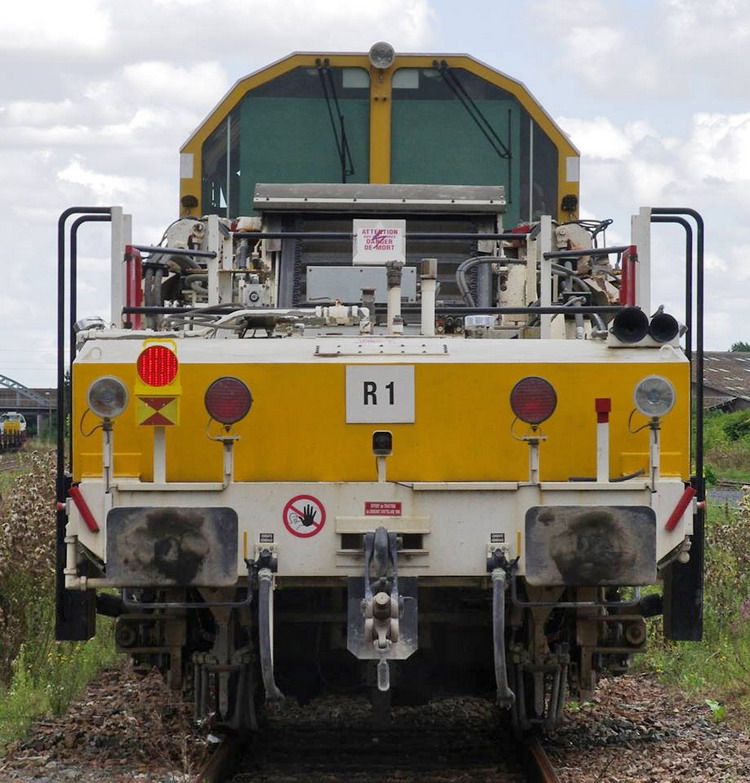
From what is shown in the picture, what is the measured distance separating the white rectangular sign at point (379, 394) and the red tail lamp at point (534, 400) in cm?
50

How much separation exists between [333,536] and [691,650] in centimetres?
470

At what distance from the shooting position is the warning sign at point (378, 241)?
7.47 m

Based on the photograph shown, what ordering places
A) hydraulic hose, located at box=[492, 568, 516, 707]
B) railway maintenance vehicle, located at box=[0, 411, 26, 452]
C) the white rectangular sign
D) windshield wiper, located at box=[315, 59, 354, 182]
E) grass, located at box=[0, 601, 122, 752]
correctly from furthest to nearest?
1. railway maintenance vehicle, located at box=[0, 411, 26, 452]
2. windshield wiper, located at box=[315, 59, 354, 182]
3. grass, located at box=[0, 601, 122, 752]
4. the white rectangular sign
5. hydraulic hose, located at box=[492, 568, 516, 707]

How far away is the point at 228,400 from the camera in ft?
20.0

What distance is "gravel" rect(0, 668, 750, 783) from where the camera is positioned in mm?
6871

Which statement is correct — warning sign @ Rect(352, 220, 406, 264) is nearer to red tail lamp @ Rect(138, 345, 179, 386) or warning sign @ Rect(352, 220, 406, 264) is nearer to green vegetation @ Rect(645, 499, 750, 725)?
red tail lamp @ Rect(138, 345, 179, 386)

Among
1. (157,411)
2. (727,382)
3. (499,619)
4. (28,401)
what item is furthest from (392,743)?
(28,401)

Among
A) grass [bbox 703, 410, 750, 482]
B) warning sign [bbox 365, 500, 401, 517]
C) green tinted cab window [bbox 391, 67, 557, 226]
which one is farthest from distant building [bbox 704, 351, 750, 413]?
warning sign [bbox 365, 500, 401, 517]

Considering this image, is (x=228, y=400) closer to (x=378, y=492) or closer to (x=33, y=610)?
(x=378, y=492)

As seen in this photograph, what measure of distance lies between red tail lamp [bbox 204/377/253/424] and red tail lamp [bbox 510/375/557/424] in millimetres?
1136

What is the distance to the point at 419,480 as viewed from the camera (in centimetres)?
636

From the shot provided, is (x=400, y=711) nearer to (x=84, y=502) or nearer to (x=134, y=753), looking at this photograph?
(x=134, y=753)

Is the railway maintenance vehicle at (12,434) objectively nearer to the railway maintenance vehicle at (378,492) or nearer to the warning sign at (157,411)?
the railway maintenance vehicle at (378,492)

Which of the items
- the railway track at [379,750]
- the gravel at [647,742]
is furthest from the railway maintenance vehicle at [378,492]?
the gravel at [647,742]
